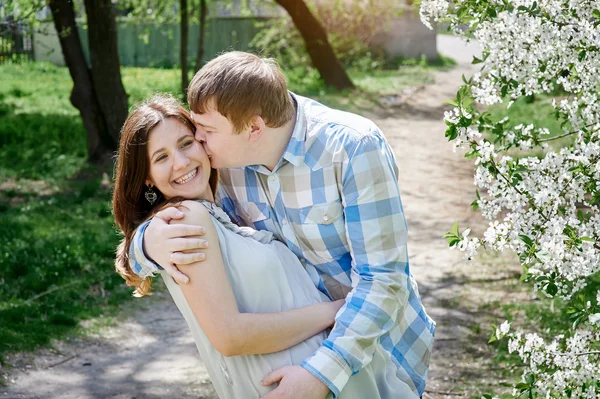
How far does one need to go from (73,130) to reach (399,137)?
524cm

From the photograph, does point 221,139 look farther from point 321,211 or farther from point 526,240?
point 526,240

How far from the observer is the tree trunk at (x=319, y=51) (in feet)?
62.5

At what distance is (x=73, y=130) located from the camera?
43.5 ft

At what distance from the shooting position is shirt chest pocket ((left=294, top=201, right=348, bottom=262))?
2812mm

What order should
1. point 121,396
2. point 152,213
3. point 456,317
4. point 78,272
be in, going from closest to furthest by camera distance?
point 152,213 → point 121,396 → point 456,317 → point 78,272

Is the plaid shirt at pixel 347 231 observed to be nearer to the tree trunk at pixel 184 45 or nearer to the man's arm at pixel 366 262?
the man's arm at pixel 366 262

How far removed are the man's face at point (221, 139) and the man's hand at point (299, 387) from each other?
2.40ft

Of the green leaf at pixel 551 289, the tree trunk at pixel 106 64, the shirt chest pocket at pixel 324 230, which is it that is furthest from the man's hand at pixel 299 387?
the tree trunk at pixel 106 64

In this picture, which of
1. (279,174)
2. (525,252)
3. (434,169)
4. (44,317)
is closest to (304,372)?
(279,174)

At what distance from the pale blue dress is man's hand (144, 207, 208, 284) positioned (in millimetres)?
104

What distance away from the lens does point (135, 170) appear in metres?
2.92

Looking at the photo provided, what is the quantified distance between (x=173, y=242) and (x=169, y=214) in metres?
0.12

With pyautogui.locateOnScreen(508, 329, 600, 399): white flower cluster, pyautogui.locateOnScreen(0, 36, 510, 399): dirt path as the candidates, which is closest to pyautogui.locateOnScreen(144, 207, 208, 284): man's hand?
pyautogui.locateOnScreen(508, 329, 600, 399): white flower cluster

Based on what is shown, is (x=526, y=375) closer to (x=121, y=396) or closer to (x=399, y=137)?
(x=121, y=396)
